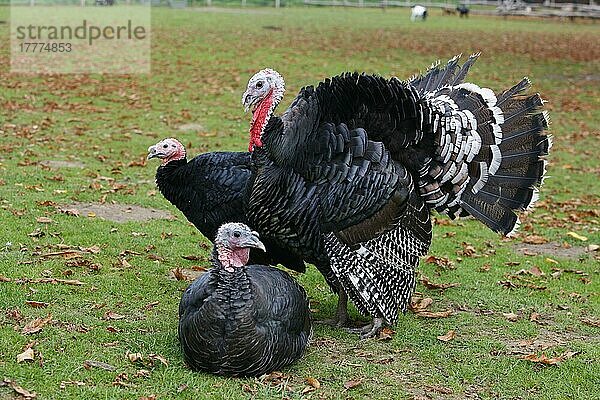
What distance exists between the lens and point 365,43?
28.6m

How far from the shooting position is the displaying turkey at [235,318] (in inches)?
207

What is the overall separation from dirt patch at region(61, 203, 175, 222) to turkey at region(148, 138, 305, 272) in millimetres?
2058

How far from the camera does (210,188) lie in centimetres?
668

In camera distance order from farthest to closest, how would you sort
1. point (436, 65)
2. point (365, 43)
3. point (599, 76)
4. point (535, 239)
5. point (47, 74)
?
point (365, 43), point (599, 76), point (47, 74), point (535, 239), point (436, 65)

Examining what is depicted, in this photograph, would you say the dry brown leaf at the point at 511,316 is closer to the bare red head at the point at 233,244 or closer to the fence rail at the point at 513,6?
the bare red head at the point at 233,244

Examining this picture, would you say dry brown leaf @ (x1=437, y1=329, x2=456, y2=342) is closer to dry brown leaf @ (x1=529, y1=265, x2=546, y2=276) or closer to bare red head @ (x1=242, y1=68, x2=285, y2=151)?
dry brown leaf @ (x1=529, y1=265, x2=546, y2=276)

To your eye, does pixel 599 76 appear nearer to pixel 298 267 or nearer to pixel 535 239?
pixel 535 239

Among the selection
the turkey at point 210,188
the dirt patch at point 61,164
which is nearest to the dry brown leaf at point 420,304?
the turkey at point 210,188

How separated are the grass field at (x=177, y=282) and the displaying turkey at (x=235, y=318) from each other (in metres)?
0.13

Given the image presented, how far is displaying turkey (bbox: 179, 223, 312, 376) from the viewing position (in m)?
5.25

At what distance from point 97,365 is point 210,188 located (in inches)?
73.3

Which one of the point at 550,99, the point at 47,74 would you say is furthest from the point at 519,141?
the point at 47,74

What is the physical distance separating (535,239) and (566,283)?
1.43 meters

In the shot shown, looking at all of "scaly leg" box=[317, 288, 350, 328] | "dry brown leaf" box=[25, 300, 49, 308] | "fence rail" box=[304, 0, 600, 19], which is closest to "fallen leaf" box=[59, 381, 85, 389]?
"dry brown leaf" box=[25, 300, 49, 308]
